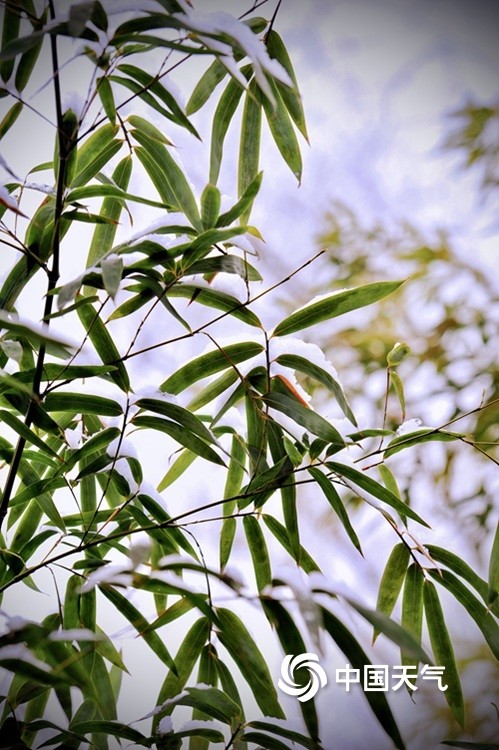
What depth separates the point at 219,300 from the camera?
1.92ft

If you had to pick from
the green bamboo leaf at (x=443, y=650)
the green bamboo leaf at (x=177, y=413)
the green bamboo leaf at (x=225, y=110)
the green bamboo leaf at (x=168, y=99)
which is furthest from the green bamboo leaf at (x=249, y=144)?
the green bamboo leaf at (x=443, y=650)

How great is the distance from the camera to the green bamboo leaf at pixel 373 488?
1.82ft

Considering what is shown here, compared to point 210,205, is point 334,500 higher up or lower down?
lower down

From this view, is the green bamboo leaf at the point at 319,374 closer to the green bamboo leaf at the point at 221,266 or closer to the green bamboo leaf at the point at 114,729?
the green bamboo leaf at the point at 221,266

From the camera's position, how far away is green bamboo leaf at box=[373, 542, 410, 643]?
2.15 feet

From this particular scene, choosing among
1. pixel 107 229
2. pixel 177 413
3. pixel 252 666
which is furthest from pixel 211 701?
pixel 107 229

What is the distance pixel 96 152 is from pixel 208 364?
0.27 m

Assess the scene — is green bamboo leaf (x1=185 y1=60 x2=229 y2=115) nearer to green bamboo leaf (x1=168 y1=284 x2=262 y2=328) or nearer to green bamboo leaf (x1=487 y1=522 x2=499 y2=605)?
green bamboo leaf (x1=168 y1=284 x2=262 y2=328)

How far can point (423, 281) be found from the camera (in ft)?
8.41

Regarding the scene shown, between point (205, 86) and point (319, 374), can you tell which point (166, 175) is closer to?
point (205, 86)

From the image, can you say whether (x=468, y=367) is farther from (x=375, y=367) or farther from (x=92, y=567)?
(x=92, y=567)

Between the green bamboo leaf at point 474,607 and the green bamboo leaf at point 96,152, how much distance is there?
21.3 inches

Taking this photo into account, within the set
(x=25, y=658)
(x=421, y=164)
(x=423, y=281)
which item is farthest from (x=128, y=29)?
(x=421, y=164)

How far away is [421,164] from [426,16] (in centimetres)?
55
